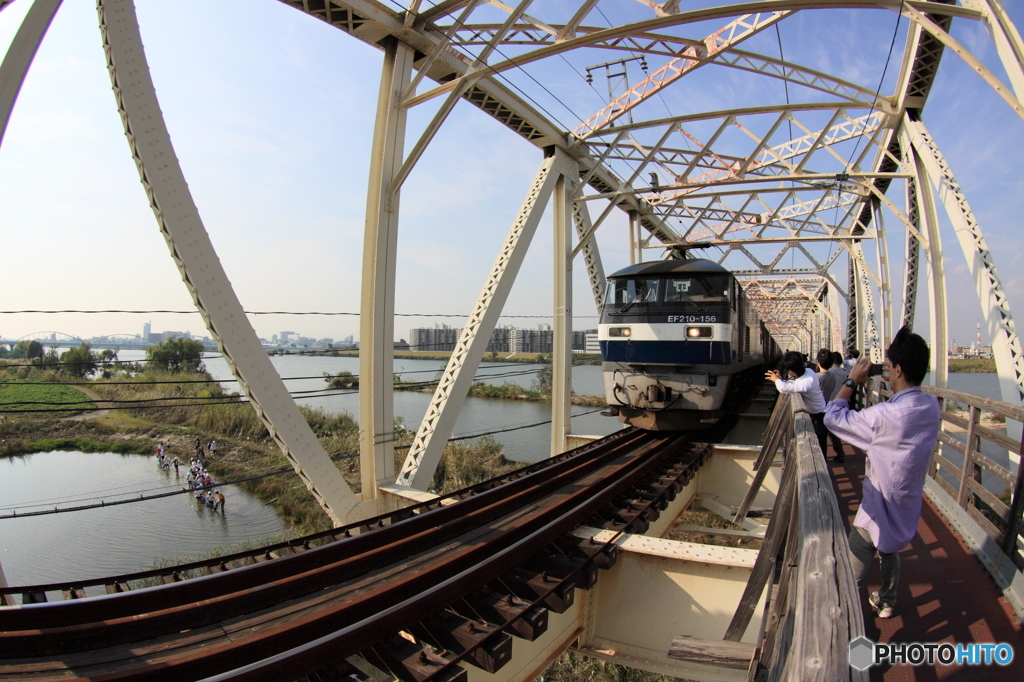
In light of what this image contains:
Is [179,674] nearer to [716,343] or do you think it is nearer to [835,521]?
[835,521]

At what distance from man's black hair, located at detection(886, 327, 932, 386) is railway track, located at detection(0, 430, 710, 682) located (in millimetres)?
2622

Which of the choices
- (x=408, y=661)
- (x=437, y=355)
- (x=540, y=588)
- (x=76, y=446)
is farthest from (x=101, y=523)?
(x=408, y=661)

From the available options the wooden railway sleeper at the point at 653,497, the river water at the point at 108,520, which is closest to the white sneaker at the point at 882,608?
the wooden railway sleeper at the point at 653,497

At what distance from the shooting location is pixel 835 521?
1.77 meters

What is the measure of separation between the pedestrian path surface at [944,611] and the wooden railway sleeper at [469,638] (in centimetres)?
192

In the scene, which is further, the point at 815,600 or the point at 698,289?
the point at 698,289

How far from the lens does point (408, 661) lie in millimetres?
2895

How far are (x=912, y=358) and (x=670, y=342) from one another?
6.21 meters

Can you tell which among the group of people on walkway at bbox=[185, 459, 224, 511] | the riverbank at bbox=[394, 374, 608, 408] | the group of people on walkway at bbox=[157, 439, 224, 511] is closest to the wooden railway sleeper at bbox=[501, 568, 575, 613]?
the group of people on walkway at bbox=[157, 439, 224, 511]

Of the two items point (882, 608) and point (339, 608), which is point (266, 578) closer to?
point (339, 608)

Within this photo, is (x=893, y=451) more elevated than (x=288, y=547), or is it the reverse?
(x=893, y=451)

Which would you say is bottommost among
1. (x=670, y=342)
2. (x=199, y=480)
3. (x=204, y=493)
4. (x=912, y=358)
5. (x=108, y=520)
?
(x=108, y=520)

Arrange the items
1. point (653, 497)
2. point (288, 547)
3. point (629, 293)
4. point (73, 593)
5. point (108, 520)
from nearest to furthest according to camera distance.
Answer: point (73, 593) < point (288, 547) < point (653, 497) < point (629, 293) < point (108, 520)

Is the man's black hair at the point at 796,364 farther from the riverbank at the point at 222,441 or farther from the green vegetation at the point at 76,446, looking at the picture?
the green vegetation at the point at 76,446
